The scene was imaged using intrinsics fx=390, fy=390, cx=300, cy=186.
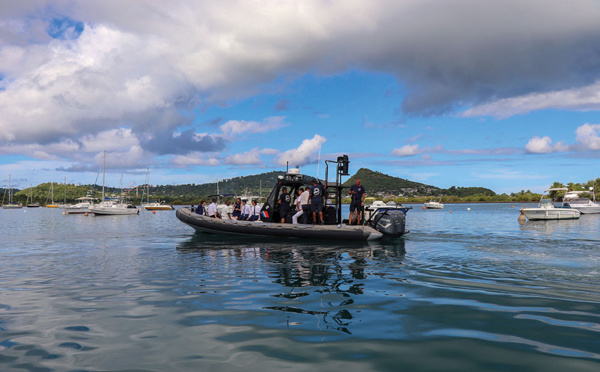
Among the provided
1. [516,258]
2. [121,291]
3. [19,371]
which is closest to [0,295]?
[121,291]

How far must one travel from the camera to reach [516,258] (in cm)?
1070

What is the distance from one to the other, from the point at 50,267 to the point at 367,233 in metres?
10.1

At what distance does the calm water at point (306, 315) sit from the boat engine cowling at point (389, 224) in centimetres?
434

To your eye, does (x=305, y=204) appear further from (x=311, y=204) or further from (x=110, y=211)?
(x=110, y=211)

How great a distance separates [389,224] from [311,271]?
6765mm

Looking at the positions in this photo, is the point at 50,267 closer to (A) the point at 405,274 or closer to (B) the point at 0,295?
(B) the point at 0,295

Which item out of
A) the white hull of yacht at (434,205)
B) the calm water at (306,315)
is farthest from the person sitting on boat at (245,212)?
the white hull of yacht at (434,205)

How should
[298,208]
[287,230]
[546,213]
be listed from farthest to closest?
[546,213]
[298,208]
[287,230]

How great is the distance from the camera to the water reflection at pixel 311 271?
567cm

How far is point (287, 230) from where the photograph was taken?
51.3 ft

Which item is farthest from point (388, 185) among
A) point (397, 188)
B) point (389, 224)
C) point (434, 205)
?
point (389, 224)

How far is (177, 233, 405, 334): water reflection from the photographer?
5.67 metres

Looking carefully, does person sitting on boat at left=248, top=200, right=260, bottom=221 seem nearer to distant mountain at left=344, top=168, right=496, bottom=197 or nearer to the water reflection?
the water reflection

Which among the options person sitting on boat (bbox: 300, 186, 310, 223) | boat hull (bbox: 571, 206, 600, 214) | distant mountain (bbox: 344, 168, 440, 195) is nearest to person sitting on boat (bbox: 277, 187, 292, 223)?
person sitting on boat (bbox: 300, 186, 310, 223)
